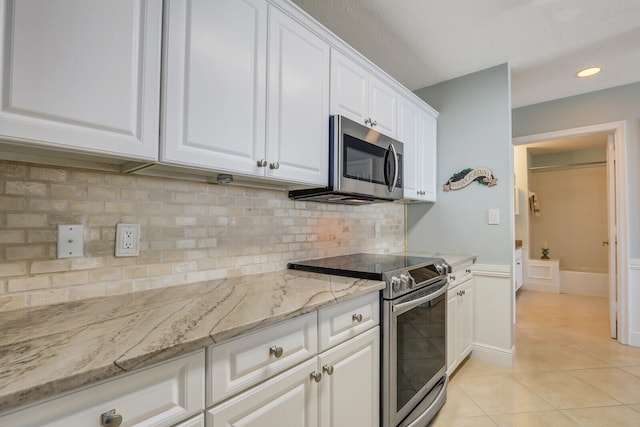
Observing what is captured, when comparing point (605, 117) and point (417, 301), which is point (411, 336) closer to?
point (417, 301)

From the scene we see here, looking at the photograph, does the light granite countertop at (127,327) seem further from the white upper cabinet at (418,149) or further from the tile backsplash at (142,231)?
the white upper cabinet at (418,149)

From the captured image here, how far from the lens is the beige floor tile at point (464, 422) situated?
1773mm

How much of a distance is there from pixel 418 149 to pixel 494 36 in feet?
3.01

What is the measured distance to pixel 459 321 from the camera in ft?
7.74

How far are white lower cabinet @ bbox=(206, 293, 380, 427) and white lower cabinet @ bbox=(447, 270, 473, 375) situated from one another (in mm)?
976

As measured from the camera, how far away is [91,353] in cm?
68

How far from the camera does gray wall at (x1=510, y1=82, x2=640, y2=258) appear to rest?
285 centimetres

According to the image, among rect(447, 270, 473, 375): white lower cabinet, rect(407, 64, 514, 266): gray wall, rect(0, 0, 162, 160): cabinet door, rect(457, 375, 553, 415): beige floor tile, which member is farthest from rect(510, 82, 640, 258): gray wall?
rect(0, 0, 162, 160): cabinet door

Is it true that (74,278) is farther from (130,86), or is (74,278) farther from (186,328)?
(130,86)

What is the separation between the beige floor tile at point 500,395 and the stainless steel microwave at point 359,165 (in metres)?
1.42

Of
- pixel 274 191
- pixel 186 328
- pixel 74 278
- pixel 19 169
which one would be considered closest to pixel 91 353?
pixel 186 328

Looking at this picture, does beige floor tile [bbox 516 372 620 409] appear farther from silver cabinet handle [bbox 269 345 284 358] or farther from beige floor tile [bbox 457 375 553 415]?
silver cabinet handle [bbox 269 345 284 358]

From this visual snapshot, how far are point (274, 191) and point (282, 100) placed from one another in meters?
0.55

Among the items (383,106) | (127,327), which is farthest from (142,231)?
(383,106)
